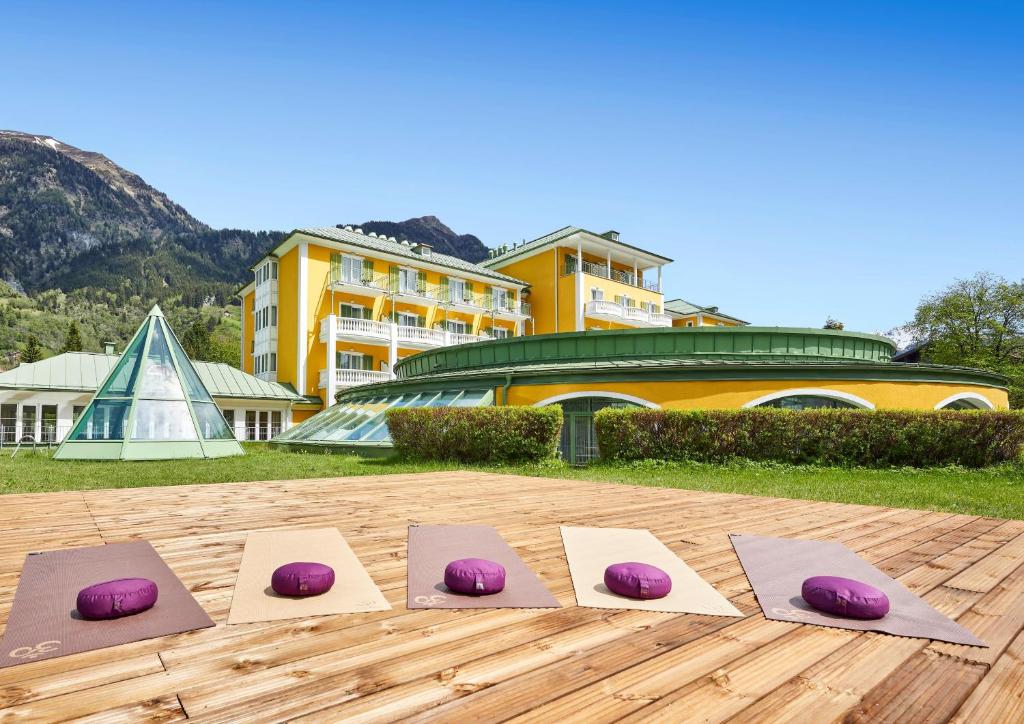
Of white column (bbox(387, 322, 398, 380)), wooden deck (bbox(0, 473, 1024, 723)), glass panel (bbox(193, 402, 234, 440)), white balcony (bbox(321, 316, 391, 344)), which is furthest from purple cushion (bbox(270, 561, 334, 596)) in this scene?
white column (bbox(387, 322, 398, 380))

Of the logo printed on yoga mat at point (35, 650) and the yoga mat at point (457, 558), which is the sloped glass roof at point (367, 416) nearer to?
the yoga mat at point (457, 558)

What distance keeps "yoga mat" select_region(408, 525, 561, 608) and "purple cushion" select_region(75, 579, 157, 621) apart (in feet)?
4.20

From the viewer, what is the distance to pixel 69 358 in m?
29.5

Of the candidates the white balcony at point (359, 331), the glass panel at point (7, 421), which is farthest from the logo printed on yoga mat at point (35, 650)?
the white balcony at point (359, 331)

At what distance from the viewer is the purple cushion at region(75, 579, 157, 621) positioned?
2.59 metres

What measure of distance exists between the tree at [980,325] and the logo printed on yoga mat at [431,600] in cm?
5159

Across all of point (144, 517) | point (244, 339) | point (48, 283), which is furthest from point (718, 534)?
point (48, 283)

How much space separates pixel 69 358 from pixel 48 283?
603 feet

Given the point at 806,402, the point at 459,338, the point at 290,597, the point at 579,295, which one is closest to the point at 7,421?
the point at 459,338

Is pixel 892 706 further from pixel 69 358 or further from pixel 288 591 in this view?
pixel 69 358

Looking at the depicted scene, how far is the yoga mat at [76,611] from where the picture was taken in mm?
2348

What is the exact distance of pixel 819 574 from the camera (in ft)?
11.6

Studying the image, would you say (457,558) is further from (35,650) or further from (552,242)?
(552,242)

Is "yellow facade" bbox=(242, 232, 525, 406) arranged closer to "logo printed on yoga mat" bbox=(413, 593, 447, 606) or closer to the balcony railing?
the balcony railing
